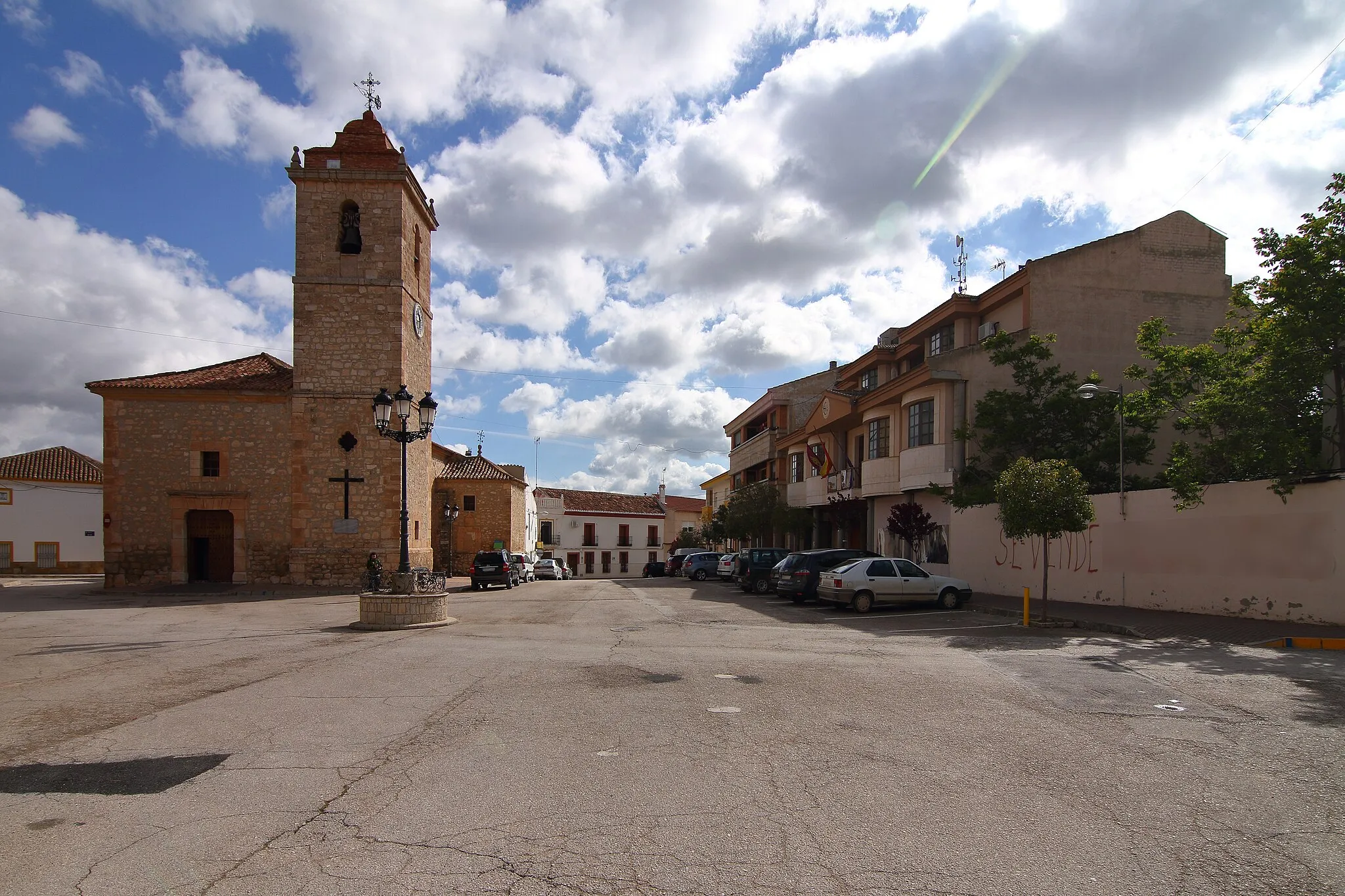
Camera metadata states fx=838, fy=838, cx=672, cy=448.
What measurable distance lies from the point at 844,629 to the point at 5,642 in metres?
14.9

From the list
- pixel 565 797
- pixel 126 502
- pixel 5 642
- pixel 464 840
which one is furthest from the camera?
pixel 126 502

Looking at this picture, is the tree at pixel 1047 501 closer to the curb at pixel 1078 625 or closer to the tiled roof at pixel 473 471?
the curb at pixel 1078 625

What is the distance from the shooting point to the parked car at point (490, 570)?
34875 mm

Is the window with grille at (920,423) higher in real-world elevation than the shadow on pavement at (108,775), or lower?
higher

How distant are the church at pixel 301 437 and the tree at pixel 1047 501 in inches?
794

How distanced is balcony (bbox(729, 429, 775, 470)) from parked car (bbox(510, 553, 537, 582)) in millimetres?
15251

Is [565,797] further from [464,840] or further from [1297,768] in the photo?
[1297,768]

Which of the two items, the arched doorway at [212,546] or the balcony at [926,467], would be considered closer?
the balcony at [926,467]

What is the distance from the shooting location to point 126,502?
2912 centimetres

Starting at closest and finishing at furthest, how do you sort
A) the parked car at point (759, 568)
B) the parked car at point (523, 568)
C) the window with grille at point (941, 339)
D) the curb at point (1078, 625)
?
the curb at point (1078, 625) < the parked car at point (759, 568) < the window with grille at point (941, 339) < the parked car at point (523, 568)

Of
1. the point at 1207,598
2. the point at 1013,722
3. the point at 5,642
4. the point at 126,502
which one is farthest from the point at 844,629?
the point at 126,502

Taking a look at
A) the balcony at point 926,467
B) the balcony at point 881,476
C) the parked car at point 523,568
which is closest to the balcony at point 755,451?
the parked car at point 523,568

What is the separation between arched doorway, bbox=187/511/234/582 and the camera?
29.9 m

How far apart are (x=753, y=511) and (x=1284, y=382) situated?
91.8ft
